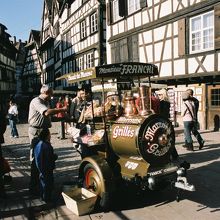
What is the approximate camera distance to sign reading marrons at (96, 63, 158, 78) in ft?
18.5

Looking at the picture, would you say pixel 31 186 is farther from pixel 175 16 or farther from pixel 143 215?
pixel 175 16

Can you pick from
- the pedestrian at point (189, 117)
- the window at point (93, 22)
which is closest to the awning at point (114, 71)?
the pedestrian at point (189, 117)

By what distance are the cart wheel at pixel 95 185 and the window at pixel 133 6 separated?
1351 cm

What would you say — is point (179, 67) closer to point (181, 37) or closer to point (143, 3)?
point (181, 37)

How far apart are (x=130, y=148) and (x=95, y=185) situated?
0.87m

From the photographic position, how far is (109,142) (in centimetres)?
590

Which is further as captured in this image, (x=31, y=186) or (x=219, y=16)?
(x=219, y=16)

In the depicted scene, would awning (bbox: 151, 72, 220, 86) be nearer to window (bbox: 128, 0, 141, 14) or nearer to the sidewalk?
window (bbox: 128, 0, 141, 14)

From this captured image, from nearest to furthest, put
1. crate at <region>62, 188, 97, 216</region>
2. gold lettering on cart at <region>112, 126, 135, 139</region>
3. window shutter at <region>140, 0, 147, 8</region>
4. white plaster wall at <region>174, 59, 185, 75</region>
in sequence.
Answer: crate at <region>62, 188, 97, 216</region> → gold lettering on cart at <region>112, 126, 135, 139</region> → white plaster wall at <region>174, 59, 185, 75</region> → window shutter at <region>140, 0, 147, 8</region>

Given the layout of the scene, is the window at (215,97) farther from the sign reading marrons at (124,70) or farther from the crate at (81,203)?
the crate at (81,203)

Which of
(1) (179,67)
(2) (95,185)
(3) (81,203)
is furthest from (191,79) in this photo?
(3) (81,203)

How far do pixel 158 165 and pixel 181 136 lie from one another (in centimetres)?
756

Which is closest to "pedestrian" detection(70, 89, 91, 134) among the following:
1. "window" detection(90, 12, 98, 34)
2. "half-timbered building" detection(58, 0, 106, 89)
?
A: "half-timbered building" detection(58, 0, 106, 89)

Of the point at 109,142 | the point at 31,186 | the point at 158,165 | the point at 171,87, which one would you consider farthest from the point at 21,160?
the point at 171,87
